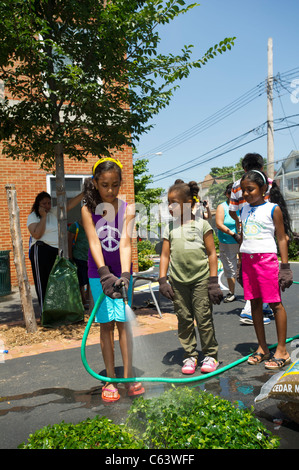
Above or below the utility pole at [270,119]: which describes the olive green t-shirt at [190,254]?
below

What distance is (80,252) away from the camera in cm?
668

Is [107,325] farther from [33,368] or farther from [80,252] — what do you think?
[80,252]

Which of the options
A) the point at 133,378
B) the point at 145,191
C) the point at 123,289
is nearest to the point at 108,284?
the point at 123,289

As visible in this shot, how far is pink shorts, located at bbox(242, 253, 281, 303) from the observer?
3.77m

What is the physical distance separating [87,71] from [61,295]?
3.14 meters

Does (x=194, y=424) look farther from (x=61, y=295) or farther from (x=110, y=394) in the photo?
(x=61, y=295)

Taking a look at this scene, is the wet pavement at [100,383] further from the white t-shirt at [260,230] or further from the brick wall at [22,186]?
the brick wall at [22,186]

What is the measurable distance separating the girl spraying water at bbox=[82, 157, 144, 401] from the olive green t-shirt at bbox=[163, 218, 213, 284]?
636 millimetres

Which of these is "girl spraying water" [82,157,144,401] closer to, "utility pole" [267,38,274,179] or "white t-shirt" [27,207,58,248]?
"white t-shirt" [27,207,58,248]

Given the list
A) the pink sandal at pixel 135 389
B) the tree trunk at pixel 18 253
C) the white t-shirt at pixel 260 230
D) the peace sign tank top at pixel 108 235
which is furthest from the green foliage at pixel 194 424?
the tree trunk at pixel 18 253

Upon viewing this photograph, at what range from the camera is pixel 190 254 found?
3793 mm

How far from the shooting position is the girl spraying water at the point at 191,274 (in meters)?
3.74

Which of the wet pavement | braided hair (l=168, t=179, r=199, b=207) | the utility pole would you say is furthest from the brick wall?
the utility pole

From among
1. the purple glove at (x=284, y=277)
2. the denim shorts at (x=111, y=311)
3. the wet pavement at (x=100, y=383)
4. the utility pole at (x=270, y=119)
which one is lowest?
the wet pavement at (x=100, y=383)
